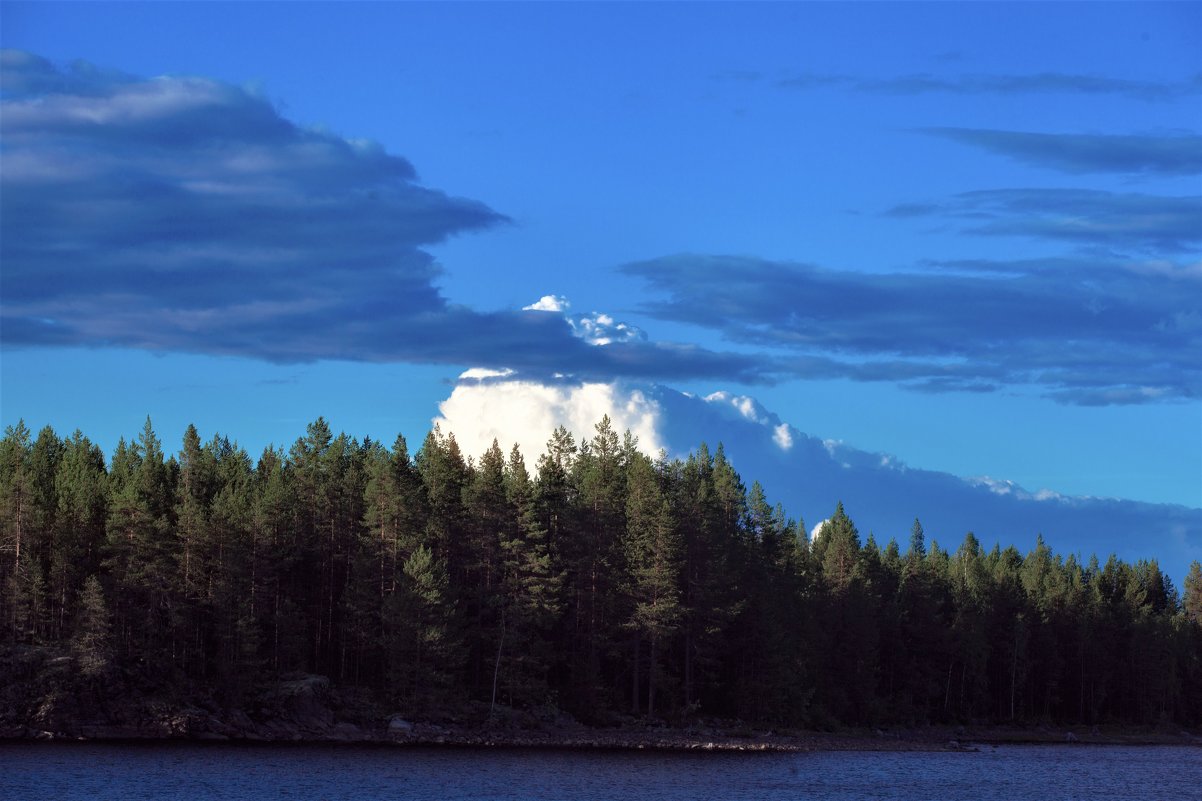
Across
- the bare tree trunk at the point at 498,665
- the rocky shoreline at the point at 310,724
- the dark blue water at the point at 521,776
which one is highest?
the bare tree trunk at the point at 498,665

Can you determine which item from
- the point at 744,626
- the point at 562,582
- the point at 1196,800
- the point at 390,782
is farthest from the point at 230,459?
the point at 1196,800

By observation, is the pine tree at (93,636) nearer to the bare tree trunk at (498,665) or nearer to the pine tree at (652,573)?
the bare tree trunk at (498,665)

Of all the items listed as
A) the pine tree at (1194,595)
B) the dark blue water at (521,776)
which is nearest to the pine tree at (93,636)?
the dark blue water at (521,776)

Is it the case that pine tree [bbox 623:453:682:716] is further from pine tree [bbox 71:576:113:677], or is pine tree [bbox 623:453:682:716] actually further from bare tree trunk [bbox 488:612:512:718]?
→ pine tree [bbox 71:576:113:677]

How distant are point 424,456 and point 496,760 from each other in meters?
43.8

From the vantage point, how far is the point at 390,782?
73500 millimetres

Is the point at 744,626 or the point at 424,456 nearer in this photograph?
the point at 744,626

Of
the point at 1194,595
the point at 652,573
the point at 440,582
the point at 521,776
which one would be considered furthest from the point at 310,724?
the point at 1194,595

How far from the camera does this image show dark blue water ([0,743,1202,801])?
226 ft

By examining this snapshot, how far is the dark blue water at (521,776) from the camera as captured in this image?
226ft

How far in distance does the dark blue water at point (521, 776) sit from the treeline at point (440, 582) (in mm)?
10589

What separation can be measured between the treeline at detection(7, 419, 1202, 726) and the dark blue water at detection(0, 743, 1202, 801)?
10.6 meters

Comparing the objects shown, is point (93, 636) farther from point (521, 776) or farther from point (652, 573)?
point (652, 573)

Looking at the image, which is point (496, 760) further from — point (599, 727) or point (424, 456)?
point (424, 456)
